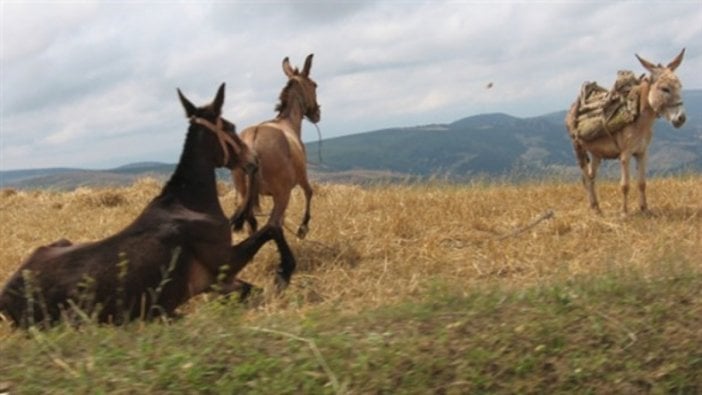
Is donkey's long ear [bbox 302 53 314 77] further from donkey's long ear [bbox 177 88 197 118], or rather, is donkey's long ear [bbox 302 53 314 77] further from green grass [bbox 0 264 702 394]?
green grass [bbox 0 264 702 394]

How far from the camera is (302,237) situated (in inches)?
338

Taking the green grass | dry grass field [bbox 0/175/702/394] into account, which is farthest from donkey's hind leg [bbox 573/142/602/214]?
the green grass

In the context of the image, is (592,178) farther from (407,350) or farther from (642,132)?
(407,350)

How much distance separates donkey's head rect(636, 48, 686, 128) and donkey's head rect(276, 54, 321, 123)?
422 cm

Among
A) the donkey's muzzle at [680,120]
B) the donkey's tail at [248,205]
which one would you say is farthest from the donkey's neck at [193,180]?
the donkey's muzzle at [680,120]

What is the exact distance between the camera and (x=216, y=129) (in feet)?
21.4

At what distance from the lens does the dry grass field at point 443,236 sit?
629 cm

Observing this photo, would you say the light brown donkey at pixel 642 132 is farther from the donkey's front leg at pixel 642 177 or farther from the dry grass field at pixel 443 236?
the dry grass field at pixel 443 236

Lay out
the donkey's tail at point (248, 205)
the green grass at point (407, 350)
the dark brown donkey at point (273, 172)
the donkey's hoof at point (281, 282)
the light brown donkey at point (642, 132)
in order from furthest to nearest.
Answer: the light brown donkey at point (642, 132)
the dark brown donkey at point (273, 172)
the donkey's tail at point (248, 205)
the donkey's hoof at point (281, 282)
the green grass at point (407, 350)

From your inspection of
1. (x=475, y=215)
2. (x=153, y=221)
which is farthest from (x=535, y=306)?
(x=475, y=215)

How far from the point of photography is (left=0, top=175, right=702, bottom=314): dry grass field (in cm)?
629

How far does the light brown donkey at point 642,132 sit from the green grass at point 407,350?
5.49m

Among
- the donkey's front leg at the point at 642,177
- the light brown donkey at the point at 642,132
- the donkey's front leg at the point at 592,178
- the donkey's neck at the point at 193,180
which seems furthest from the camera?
the donkey's front leg at the point at 592,178

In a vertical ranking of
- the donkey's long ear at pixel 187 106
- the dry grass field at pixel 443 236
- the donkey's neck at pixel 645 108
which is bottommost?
the dry grass field at pixel 443 236
